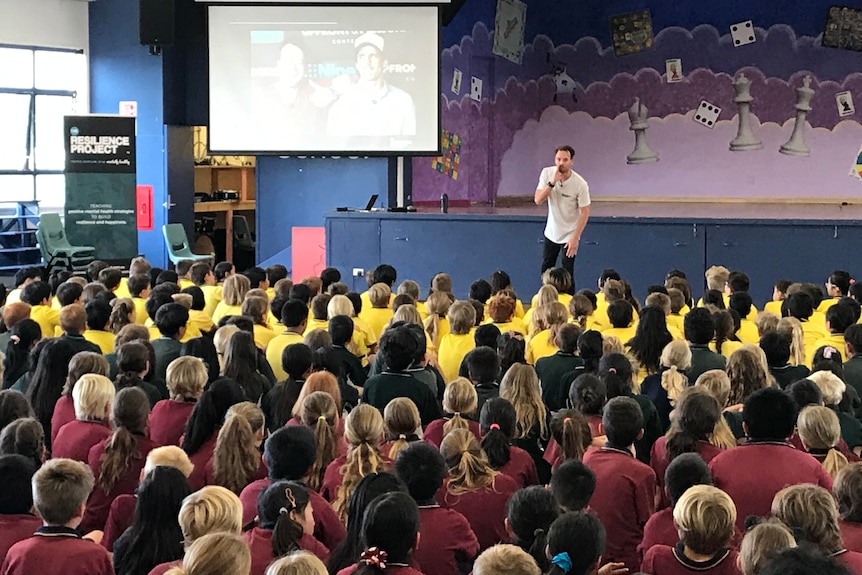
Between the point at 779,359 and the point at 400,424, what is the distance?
225 cm

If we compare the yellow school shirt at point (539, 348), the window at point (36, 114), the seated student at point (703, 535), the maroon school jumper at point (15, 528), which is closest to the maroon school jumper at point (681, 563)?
the seated student at point (703, 535)

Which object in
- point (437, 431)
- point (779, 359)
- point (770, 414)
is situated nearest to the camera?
point (770, 414)

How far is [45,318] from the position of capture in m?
7.36

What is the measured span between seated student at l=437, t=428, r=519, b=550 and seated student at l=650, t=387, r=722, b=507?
2.31 feet

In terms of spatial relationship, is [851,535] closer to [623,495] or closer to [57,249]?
[623,495]

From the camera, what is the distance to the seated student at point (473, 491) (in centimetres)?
394

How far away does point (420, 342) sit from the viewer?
5391 mm

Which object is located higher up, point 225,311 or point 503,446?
point 225,311

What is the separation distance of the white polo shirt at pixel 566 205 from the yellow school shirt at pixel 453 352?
382cm

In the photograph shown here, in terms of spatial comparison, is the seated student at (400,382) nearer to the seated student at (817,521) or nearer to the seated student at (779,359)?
the seated student at (779,359)

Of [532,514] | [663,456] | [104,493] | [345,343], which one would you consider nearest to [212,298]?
[345,343]

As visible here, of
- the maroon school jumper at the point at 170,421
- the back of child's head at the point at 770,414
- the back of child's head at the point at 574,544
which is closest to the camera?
the back of child's head at the point at 574,544

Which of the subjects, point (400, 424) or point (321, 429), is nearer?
point (400, 424)

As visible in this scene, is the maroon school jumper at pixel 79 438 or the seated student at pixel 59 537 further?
the maroon school jumper at pixel 79 438
